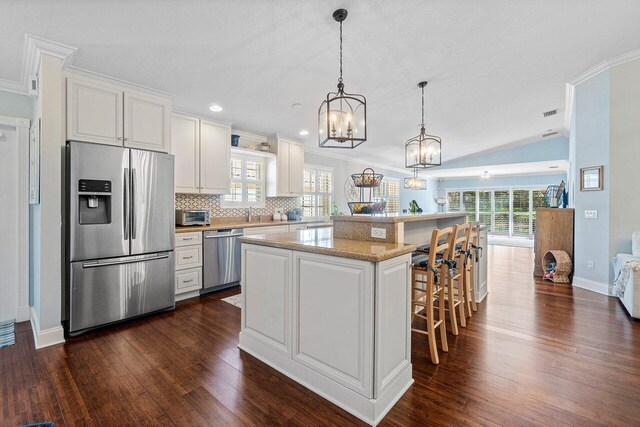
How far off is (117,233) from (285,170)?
3.00m

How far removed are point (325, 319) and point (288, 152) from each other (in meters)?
4.06

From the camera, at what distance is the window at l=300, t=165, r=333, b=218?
6.39 m

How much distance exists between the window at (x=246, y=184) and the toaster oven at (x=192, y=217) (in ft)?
2.25

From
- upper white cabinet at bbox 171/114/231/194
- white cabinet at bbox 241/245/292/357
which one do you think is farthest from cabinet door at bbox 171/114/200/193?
white cabinet at bbox 241/245/292/357

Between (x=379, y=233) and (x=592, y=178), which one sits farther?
(x=592, y=178)

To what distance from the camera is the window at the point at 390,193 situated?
28.7 ft

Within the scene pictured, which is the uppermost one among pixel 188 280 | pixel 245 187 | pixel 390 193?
pixel 390 193

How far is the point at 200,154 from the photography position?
13.6ft

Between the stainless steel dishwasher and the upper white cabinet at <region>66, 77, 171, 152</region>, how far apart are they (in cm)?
131

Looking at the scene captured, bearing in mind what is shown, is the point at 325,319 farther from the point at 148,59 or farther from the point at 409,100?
the point at 409,100

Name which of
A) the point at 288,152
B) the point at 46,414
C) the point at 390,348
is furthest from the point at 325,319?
the point at 288,152

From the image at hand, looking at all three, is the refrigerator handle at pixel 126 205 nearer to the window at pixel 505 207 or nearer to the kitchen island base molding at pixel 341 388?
the kitchen island base molding at pixel 341 388

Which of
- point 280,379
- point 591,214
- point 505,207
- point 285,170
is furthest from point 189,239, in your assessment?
point 505,207

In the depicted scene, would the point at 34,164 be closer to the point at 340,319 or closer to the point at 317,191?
the point at 340,319
